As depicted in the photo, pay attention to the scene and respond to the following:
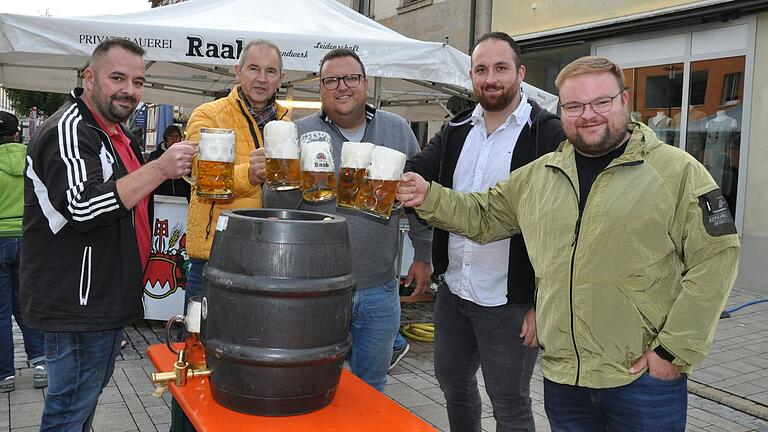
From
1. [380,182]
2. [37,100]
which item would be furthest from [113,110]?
[37,100]

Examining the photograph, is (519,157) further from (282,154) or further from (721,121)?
(721,121)

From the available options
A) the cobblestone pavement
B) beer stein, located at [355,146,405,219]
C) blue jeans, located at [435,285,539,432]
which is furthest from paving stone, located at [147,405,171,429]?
beer stein, located at [355,146,405,219]

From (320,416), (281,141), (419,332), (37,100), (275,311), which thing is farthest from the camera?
(37,100)

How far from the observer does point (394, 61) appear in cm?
574

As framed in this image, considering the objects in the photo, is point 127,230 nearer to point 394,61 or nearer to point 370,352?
point 370,352

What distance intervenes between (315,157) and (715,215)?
127 centimetres

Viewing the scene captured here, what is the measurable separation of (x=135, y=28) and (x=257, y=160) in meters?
3.66

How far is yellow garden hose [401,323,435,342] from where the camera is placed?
19.6ft

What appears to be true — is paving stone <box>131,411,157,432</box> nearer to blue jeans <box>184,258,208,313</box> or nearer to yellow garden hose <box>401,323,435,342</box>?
blue jeans <box>184,258,208,313</box>

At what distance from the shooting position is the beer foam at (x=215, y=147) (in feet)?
6.69

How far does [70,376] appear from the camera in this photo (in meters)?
2.43

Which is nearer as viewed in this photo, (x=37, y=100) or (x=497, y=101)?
(x=497, y=101)

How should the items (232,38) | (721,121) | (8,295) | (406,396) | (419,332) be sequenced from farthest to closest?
(721,121) → (419,332) → (232,38) → (406,396) → (8,295)

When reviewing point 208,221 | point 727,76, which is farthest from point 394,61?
point 727,76
